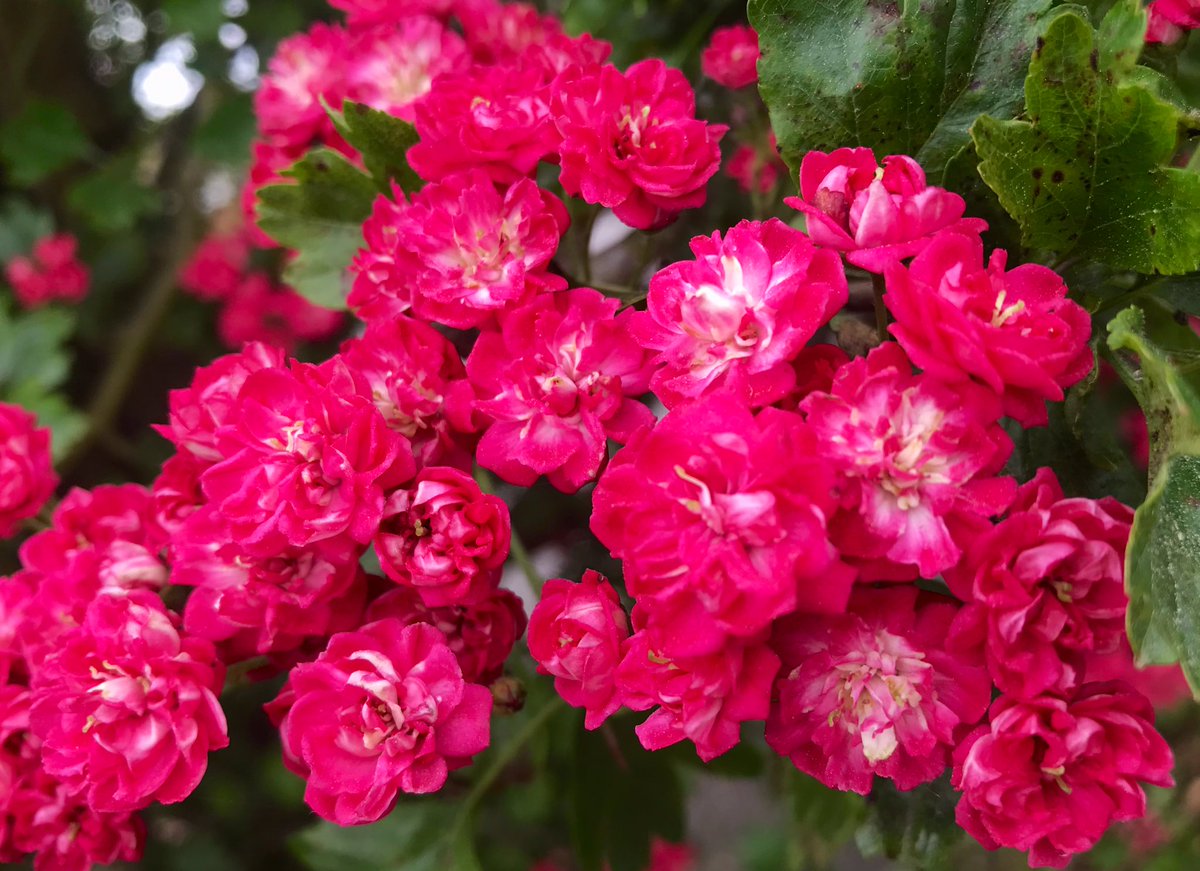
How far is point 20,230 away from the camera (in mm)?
1766

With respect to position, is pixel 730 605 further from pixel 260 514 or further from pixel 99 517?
pixel 99 517

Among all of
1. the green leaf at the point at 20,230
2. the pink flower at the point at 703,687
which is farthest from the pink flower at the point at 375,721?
the green leaf at the point at 20,230

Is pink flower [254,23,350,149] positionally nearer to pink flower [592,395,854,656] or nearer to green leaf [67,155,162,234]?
pink flower [592,395,854,656]

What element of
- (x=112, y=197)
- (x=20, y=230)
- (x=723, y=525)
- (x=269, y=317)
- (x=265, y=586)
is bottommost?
(x=269, y=317)

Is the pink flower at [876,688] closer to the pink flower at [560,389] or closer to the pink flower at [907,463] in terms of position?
the pink flower at [907,463]

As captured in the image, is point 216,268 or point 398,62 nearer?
point 398,62

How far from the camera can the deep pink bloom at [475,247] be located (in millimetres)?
575

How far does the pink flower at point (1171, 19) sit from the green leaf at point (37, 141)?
1607 millimetres

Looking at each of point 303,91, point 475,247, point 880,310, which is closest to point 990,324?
point 880,310

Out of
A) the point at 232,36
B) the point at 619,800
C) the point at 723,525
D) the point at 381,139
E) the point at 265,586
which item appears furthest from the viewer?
the point at 232,36

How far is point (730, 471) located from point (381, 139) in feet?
1.35

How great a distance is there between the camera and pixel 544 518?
4.62 feet

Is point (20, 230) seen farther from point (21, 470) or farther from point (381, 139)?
point (381, 139)

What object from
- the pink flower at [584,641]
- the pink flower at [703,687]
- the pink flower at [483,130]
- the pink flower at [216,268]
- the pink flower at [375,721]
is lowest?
the pink flower at [216,268]
